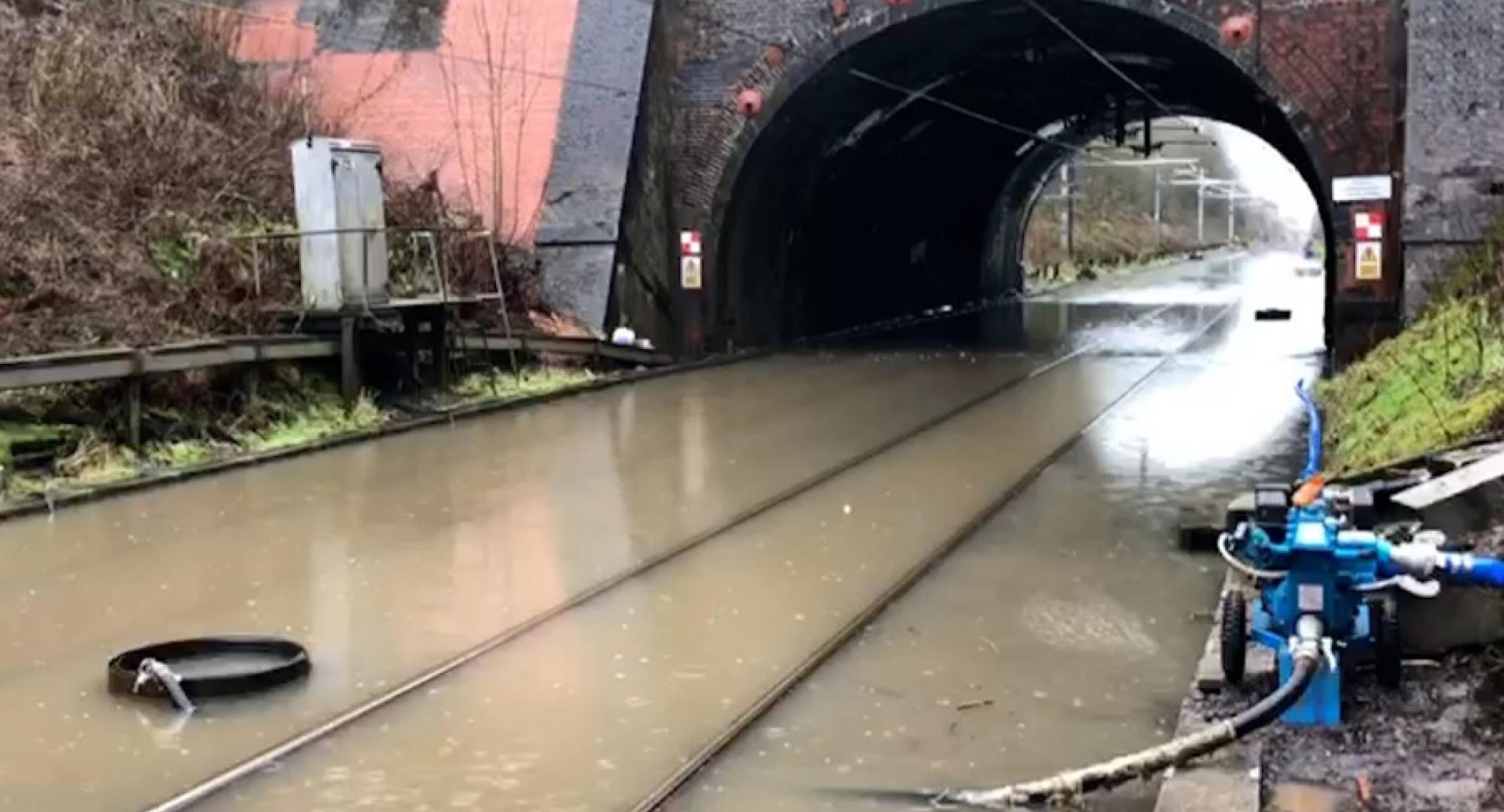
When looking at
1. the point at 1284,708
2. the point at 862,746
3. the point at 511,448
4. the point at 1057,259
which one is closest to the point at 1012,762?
the point at 862,746

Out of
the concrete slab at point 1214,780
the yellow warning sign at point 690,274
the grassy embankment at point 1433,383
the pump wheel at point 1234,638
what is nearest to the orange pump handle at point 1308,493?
the pump wheel at point 1234,638

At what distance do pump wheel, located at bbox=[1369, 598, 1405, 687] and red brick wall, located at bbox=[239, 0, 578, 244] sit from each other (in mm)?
16483

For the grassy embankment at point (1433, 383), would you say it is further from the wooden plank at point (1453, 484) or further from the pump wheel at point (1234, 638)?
the pump wheel at point (1234, 638)

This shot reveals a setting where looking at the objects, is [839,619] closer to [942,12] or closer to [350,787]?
[350,787]

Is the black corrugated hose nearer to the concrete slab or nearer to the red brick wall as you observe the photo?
the concrete slab

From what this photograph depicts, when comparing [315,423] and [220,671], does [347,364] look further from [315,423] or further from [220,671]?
[220,671]

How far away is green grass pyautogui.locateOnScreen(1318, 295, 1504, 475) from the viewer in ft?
30.0

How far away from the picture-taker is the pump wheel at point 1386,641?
6105mm

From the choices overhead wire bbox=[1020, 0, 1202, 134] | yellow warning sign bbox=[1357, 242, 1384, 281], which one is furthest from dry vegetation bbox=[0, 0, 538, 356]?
yellow warning sign bbox=[1357, 242, 1384, 281]

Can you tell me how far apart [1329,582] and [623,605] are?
12.1 feet

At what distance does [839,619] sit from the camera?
8227 millimetres

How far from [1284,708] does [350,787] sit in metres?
3.12

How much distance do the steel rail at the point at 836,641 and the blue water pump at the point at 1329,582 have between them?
1796 millimetres

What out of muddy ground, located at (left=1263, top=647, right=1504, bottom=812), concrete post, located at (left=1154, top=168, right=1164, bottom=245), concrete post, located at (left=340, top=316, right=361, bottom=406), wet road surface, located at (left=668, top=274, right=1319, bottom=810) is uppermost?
concrete post, located at (left=1154, top=168, right=1164, bottom=245)
